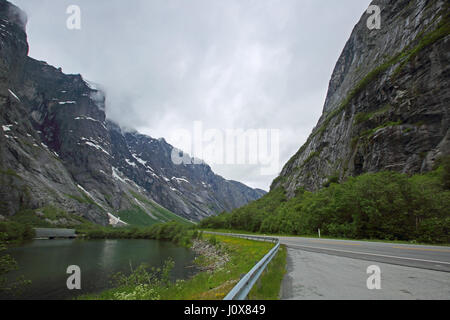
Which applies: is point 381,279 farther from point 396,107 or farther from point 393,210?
point 396,107

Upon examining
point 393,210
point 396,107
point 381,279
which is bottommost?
point 381,279

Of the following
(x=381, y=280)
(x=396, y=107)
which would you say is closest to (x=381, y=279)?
(x=381, y=280)

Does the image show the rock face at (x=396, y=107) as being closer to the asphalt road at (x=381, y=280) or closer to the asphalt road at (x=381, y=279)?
the asphalt road at (x=381, y=279)

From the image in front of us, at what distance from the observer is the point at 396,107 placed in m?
50.1

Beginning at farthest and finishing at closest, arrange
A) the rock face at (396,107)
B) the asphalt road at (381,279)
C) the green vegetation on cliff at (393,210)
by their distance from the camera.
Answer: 1. the rock face at (396,107)
2. the green vegetation on cliff at (393,210)
3. the asphalt road at (381,279)

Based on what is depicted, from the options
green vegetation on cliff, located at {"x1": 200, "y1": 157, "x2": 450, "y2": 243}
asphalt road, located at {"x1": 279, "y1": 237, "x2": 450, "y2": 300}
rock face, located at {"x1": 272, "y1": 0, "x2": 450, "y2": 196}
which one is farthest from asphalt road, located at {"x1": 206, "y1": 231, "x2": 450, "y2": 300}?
rock face, located at {"x1": 272, "y1": 0, "x2": 450, "y2": 196}

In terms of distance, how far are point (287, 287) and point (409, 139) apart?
4905cm

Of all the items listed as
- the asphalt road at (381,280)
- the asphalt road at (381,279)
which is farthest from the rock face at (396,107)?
the asphalt road at (381,280)

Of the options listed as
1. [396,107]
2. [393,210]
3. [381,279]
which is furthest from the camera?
[396,107]

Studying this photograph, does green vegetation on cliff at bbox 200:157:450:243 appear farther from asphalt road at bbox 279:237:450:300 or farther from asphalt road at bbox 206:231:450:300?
asphalt road at bbox 206:231:450:300

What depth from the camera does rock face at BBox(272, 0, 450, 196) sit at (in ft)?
135

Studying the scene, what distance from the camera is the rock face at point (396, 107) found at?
41125 millimetres
